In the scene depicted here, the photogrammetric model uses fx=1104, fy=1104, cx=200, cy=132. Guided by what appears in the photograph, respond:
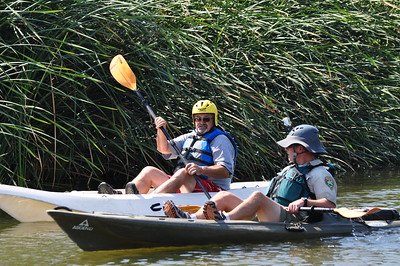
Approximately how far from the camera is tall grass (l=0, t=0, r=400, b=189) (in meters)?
9.72

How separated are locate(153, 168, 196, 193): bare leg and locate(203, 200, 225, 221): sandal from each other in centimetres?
120

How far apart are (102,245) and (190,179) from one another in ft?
5.37

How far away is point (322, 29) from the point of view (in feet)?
40.3

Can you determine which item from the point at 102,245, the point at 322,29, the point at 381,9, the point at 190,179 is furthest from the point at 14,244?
the point at 381,9

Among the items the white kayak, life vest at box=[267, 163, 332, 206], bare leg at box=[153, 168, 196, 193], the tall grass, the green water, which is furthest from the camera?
the tall grass

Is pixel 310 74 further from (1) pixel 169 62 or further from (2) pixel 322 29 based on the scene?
(1) pixel 169 62

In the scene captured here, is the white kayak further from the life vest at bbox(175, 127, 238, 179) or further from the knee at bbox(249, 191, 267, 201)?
the knee at bbox(249, 191, 267, 201)

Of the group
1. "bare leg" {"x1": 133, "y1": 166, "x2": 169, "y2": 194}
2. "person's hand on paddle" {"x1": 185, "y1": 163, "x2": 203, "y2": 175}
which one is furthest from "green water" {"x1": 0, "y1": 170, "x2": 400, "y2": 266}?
"person's hand on paddle" {"x1": 185, "y1": 163, "x2": 203, "y2": 175}

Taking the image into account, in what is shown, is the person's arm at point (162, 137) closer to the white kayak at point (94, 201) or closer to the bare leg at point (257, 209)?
the white kayak at point (94, 201)

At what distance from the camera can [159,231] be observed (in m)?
7.53

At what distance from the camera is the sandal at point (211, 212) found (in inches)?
304

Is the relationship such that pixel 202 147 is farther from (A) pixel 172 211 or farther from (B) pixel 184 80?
(B) pixel 184 80

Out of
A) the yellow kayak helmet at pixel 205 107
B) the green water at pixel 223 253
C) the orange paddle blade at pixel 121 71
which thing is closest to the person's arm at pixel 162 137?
the yellow kayak helmet at pixel 205 107

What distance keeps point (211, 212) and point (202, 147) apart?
145 cm
